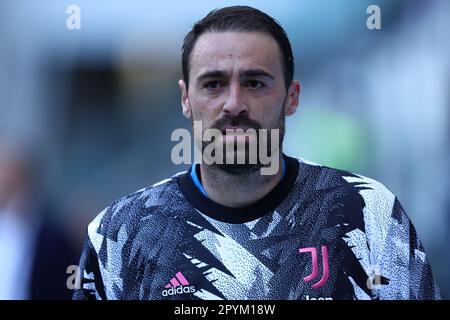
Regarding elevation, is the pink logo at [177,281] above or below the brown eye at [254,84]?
below

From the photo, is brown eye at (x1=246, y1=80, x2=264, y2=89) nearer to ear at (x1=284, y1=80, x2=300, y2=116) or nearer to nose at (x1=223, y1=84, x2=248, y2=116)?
nose at (x1=223, y1=84, x2=248, y2=116)

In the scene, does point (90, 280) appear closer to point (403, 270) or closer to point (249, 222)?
point (249, 222)

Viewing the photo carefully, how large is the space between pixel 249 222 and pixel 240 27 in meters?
0.60

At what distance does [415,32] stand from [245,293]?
147 centimetres

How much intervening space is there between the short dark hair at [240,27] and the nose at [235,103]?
197 mm

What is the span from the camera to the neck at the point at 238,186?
66.4 inches

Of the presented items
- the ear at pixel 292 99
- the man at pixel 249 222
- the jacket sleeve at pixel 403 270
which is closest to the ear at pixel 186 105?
the man at pixel 249 222

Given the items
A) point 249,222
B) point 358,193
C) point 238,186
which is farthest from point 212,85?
point 358,193

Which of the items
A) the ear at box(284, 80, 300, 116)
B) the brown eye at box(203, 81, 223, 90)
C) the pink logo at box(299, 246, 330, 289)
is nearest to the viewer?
the pink logo at box(299, 246, 330, 289)

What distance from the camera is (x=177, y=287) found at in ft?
5.30

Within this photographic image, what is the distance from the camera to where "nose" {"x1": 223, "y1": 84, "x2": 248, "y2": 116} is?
1.62 meters

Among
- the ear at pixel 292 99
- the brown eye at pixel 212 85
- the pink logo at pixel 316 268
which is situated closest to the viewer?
the pink logo at pixel 316 268

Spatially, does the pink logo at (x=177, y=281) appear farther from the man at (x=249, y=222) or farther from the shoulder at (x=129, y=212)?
the shoulder at (x=129, y=212)

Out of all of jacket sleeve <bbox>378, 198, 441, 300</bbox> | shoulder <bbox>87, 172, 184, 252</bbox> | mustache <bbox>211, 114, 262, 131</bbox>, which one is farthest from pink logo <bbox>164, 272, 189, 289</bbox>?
jacket sleeve <bbox>378, 198, 441, 300</bbox>
